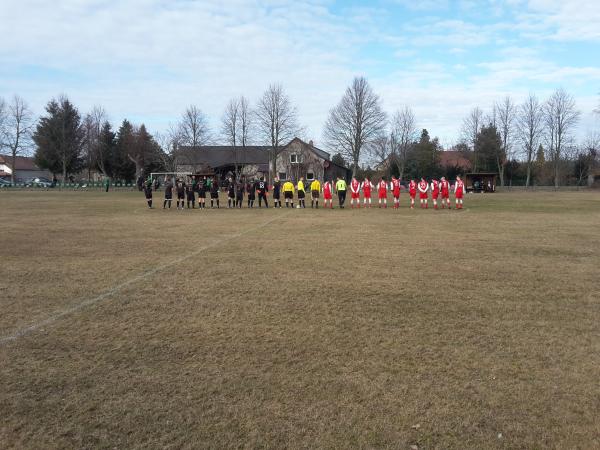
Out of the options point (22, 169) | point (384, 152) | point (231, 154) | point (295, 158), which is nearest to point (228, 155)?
point (231, 154)

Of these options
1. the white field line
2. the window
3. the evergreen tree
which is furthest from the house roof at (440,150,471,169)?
the white field line

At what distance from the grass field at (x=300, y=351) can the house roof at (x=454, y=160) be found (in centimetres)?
6824

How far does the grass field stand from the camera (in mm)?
3537

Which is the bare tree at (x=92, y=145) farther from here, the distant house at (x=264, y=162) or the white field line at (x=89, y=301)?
the white field line at (x=89, y=301)

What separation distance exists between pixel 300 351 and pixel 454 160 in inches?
3316

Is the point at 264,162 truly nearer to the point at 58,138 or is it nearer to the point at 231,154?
the point at 231,154

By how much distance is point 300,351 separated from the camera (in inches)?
196

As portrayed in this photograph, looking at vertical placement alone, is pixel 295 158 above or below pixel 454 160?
below

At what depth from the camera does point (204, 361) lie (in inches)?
187

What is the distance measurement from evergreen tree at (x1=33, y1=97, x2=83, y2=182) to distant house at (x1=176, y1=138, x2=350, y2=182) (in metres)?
16.7

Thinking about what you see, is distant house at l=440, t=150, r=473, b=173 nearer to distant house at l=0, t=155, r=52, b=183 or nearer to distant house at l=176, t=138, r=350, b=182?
distant house at l=176, t=138, r=350, b=182

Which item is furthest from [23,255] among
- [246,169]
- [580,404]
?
[246,169]

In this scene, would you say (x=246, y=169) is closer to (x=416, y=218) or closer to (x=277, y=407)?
(x=416, y=218)

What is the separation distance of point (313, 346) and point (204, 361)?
1.18 metres
